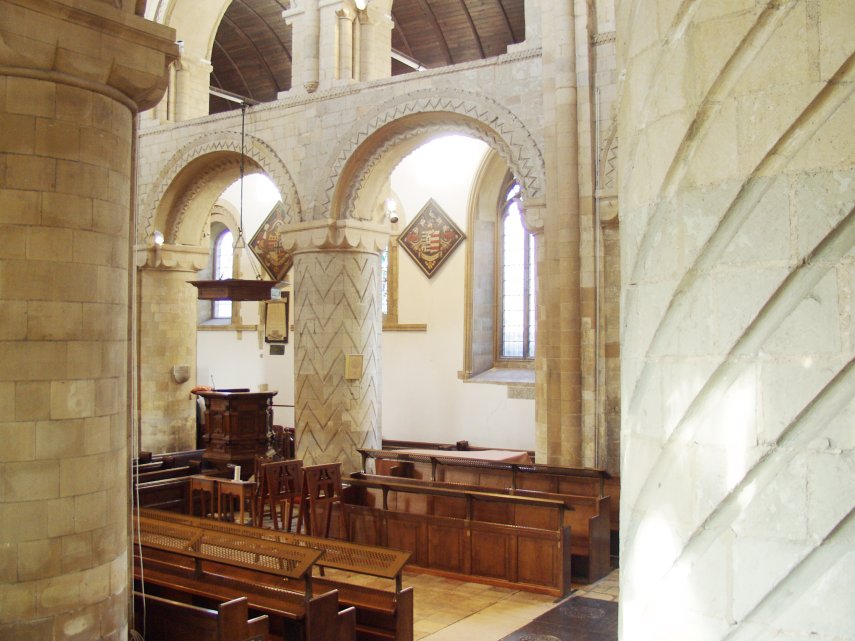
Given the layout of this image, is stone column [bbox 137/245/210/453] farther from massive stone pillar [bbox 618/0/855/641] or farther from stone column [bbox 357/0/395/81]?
massive stone pillar [bbox 618/0/855/641]

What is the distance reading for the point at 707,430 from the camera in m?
1.53

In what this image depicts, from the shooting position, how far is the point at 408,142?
1090 cm

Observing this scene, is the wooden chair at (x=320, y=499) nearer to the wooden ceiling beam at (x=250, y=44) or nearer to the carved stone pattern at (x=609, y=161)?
the carved stone pattern at (x=609, y=161)

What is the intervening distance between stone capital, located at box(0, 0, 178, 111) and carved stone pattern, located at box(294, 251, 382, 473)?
6.26 metres

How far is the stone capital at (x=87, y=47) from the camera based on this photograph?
420 cm

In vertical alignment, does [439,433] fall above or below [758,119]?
below

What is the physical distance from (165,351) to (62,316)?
9366 mm

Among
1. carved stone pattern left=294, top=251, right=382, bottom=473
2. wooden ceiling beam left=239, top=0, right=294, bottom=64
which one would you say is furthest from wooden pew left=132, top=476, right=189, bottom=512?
wooden ceiling beam left=239, top=0, right=294, bottom=64

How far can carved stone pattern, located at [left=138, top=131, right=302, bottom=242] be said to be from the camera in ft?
37.8

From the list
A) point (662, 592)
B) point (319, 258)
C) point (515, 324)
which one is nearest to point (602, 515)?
point (319, 258)

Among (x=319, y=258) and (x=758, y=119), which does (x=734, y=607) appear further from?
(x=319, y=258)

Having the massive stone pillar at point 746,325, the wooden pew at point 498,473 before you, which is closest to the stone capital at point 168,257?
the wooden pew at point 498,473

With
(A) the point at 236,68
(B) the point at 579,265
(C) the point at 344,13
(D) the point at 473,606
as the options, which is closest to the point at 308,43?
(C) the point at 344,13

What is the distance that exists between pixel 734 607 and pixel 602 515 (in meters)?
6.32
